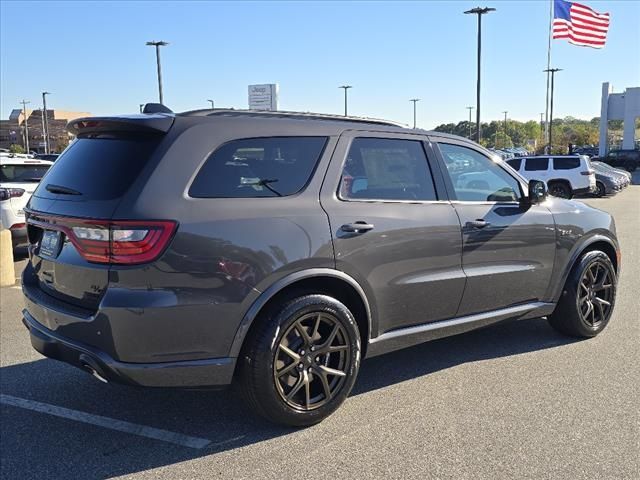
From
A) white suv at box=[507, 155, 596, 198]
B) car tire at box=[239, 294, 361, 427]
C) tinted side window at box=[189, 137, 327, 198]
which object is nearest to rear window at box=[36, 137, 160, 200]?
tinted side window at box=[189, 137, 327, 198]

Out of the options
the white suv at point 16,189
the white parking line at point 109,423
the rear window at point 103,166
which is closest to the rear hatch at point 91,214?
the rear window at point 103,166

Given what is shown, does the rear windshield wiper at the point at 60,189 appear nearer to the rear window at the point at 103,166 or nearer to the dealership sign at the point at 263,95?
the rear window at the point at 103,166

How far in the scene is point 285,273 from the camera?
3.32m

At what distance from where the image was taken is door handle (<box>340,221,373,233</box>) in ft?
11.8

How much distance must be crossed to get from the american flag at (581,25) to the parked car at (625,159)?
13.6m

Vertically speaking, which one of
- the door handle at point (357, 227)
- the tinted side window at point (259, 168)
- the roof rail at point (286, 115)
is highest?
the roof rail at point (286, 115)

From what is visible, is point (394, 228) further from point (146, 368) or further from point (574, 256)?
point (574, 256)

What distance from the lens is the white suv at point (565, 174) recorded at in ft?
69.8

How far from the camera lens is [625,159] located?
130 feet

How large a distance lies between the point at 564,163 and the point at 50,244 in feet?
68.8

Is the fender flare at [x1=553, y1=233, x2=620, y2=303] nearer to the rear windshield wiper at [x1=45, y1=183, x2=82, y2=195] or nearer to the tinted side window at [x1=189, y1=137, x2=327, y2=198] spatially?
the tinted side window at [x1=189, y1=137, x2=327, y2=198]

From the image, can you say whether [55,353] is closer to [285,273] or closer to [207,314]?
[207,314]

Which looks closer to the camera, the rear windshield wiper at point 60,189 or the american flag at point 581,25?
the rear windshield wiper at point 60,189

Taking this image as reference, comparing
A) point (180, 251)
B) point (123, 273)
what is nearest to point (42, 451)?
point (123, 273)
